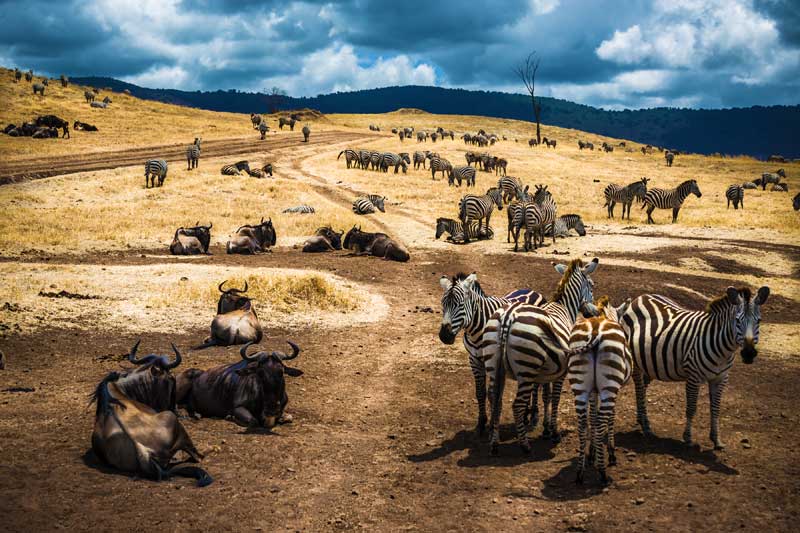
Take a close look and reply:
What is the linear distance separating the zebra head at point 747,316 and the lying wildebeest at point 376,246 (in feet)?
51.4

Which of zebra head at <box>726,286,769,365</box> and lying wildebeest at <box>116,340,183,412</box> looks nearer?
zebra head at <box>726,286,769,365</box>

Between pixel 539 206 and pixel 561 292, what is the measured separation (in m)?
16.2

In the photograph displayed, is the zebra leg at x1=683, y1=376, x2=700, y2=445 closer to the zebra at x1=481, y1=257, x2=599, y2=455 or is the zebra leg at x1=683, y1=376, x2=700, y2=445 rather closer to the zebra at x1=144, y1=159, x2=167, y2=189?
the zebra at x1=481, y1=257, x2=599, y2=455

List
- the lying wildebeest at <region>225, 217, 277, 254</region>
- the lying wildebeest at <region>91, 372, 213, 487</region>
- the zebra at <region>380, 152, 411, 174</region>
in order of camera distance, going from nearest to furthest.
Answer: the lying wildebeest at <region>91, 372, 213, 487</region> < the lying wildebeest at <region>225, 217, 277, 254</region> < the zebra at <region>380, 152, 411, 174</region>

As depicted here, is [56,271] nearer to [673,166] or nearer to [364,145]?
[364,145]

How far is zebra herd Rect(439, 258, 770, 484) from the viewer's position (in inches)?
324

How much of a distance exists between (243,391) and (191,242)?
1437 centimetres

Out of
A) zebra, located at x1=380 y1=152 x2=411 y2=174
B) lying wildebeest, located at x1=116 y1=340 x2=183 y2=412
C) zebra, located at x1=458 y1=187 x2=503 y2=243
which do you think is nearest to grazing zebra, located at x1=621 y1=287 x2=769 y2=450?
lying wildebeest, located at x1=116 y1=340 x2=183 y2=412

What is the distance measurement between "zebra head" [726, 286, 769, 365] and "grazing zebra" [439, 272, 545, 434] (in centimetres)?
306

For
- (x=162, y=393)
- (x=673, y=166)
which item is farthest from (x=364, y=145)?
(x=162, y=393)

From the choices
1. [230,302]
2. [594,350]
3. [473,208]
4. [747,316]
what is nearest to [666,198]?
[473,208]

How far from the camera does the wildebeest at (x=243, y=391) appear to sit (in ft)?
33.1

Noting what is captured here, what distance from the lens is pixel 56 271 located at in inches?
742

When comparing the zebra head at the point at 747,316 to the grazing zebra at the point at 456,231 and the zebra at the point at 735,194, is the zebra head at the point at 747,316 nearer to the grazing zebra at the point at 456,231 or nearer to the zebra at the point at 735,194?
the grazing zebra at the point at 456,231
